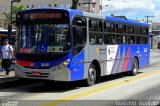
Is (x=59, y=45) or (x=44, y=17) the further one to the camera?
(x=44, y=17)

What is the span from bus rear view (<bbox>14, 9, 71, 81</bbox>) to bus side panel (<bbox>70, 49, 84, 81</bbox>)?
11.1 inches

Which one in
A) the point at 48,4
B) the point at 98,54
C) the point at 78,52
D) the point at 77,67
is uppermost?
the point at 48,4

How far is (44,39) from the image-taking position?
14031mm

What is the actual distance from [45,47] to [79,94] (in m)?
2.05

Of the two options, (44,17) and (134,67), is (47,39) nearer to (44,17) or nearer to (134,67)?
(44,17)

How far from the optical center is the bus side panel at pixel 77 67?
45.5ft

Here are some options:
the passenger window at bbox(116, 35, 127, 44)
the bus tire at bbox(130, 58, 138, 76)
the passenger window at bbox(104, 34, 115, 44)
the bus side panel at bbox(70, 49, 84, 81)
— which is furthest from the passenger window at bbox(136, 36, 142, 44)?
the bus side panel at bbox(70, 49, 84, 81)

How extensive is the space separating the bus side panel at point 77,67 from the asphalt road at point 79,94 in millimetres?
473

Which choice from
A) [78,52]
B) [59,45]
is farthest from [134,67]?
[59,45]

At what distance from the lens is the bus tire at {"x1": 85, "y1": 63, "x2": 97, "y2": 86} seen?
15.2 m

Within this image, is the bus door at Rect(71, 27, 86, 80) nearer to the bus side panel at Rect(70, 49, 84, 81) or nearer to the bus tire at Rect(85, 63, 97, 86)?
the bus side panel at Rect(70, 49, 84, 81)

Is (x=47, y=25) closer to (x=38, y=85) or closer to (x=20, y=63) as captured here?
(x=20, y=63)

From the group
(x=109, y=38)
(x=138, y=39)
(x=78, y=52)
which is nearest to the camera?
(x=78, y=52)

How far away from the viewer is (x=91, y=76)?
608 inches
